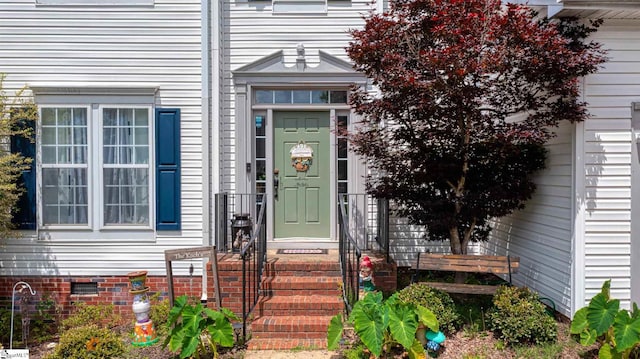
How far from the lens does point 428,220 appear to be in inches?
180

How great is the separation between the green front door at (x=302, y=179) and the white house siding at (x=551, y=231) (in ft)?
8.87

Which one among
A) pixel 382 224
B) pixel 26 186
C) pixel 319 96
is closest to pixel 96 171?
pixel 26 186

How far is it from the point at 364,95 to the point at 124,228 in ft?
12.5

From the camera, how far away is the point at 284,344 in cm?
410

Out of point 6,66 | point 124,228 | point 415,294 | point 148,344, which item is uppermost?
point 6,66

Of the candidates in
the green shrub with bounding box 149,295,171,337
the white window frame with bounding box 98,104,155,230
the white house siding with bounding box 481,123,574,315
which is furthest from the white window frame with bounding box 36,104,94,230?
the white house siding with bounding box 481,123,574,315

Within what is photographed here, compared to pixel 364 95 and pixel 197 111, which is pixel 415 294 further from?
pixel 197 111

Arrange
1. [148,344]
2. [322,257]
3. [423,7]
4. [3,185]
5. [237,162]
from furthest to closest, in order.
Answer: [237,162] < [322,257] < [3,185] < [148,344] < [423,7]

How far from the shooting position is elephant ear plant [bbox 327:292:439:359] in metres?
3.42

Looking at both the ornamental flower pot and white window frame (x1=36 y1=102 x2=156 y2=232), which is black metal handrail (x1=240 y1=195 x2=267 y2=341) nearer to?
the ornamental flower pot

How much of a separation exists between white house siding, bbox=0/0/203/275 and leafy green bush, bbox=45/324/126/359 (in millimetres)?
1715

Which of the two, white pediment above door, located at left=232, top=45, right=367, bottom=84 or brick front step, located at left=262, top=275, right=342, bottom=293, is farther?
Answer: white pediment above door, located at left=232, top=45, right=367, bottom=84

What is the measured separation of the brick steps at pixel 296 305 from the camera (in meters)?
4.20

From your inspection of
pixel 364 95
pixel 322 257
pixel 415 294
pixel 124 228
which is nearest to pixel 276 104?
pixel 364 95
